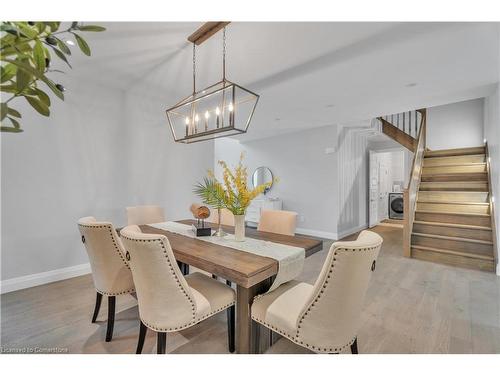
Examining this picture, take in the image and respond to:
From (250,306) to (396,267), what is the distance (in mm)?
2832

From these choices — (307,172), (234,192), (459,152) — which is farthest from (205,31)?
(459,152)

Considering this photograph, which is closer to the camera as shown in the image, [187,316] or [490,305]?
[187,316]

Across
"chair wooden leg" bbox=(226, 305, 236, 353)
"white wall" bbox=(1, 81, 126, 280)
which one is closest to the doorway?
"chair wooden leg" bbox=(226, 305, 236, 353)

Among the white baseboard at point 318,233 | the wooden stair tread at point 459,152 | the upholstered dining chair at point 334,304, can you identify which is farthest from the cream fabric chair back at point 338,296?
the wooden stair tread at point 459,152

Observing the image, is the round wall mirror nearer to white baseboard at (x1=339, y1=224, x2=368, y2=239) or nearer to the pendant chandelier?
white baseboard at (x1=339, y1=224, x2=368, y2=239)

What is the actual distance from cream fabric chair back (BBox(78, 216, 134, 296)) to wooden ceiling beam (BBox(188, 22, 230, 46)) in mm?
1726

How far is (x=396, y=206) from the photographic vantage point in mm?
7629

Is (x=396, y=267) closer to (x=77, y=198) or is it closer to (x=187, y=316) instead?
(x=187, y=316)
